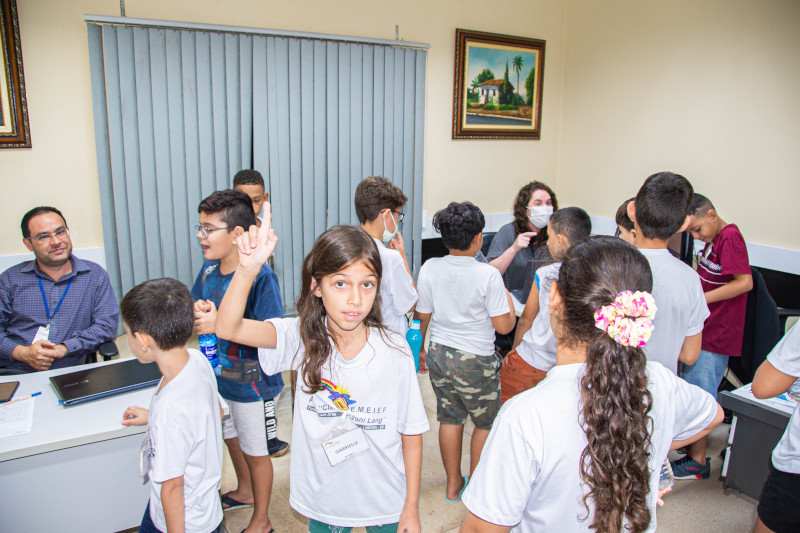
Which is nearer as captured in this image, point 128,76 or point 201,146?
point 128,76

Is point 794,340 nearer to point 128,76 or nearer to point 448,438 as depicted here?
point 448,438

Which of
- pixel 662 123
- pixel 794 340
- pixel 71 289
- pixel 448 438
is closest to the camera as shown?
pixel 794 340

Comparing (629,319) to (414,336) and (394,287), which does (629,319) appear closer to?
(394,287)

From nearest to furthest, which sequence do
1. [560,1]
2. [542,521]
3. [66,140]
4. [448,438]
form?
[542,521] < [448,438] < [66,140] < [560,1]

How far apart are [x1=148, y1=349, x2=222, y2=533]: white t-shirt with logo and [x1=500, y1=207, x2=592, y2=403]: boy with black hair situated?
127cm

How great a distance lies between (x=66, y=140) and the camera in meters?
3.30

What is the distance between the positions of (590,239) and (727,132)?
338 cm

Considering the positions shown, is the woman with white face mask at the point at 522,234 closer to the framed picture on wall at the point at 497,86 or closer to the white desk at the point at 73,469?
the framed picture on wall at the point at 497,86

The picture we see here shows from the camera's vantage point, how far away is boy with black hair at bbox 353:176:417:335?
2121 millimetres

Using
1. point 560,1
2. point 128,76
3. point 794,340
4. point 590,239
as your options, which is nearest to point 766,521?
point 794,340

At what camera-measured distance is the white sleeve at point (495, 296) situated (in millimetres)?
2186

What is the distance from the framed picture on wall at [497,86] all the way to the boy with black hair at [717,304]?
2.23m

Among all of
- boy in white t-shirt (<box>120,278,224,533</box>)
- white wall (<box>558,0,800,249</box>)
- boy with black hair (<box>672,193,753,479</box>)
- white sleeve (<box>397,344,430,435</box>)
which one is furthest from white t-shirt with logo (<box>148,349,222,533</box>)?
white wall (<box>558,0,800,249</box>)

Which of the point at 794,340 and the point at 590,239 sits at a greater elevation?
the point at 590,239
